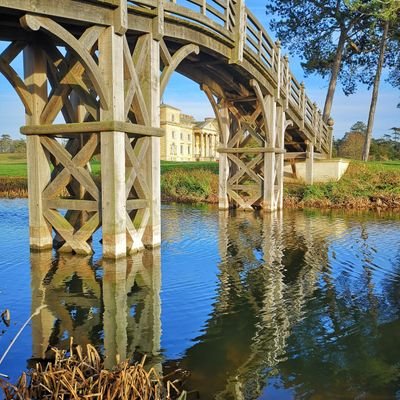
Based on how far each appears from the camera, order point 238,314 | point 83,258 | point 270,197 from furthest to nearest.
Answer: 1. point 270,197
2. point 83,258
3. point 238,314

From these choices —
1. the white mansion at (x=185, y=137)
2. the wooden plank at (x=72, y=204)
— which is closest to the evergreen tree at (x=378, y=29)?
the wooden plank at (x=72, y=204)

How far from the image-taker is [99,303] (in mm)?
5895

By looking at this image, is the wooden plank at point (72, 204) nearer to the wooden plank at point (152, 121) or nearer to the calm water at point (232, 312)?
the calm water at point (232, 312)

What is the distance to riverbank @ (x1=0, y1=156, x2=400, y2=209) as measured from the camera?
18.9 metres

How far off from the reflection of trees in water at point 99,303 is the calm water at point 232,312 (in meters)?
0.02

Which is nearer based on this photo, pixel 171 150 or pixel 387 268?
pixel 387 268

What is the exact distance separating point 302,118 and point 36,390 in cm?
1726

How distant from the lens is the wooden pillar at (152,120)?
8609mm

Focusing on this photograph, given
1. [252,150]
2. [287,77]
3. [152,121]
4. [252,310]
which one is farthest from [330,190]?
[252,310]

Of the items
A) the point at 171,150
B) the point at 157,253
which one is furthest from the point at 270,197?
the point at 171,150

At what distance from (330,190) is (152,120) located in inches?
504

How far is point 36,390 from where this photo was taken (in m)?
3.27

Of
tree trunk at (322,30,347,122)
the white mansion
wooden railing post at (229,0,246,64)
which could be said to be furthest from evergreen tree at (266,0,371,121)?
the white mansion

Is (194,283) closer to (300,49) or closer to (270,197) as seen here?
(270,197)
